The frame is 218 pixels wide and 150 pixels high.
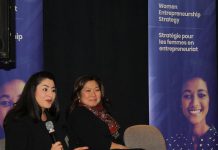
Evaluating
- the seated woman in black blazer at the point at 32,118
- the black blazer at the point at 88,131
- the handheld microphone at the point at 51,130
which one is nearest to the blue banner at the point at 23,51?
the black blazer at the point at 88,131

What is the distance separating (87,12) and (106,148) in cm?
176

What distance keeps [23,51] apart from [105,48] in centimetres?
104

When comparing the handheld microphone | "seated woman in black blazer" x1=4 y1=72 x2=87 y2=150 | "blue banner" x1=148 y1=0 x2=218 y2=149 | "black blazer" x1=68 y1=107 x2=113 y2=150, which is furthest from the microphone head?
"blue banner" x1=148 y1=0 x2=218 y2=149

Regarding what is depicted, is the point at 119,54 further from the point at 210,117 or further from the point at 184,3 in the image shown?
the point at 210,117

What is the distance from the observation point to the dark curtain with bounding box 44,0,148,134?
4770mm

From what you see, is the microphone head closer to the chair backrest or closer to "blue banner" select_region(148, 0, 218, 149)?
the chair backrest

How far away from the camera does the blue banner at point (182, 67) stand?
5312 millimetres

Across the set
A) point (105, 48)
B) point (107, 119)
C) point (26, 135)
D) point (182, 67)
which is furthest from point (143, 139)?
point (182, 67)

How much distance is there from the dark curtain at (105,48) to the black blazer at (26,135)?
72.5 inches

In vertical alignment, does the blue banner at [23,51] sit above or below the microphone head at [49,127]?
above

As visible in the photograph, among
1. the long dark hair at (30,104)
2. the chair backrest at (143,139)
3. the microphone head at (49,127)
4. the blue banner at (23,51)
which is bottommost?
the chair backrest at (143,139)

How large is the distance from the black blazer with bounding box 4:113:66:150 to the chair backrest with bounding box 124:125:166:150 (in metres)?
1.26

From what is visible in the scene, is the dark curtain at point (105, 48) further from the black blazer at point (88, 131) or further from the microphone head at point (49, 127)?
the microphone head at point (49, 127)

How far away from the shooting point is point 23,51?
14.4ft
